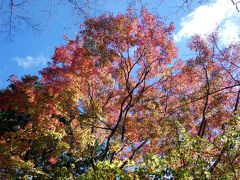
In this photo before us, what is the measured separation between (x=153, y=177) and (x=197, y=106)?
10093 millimetres

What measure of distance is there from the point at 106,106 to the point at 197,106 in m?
4.76

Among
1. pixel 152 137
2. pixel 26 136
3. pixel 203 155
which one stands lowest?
pixel 203 155

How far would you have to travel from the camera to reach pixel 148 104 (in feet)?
61.4

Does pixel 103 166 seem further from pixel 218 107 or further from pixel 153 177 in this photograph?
pixel 218 107

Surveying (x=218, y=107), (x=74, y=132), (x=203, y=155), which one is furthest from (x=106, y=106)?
(x=203, y=155)

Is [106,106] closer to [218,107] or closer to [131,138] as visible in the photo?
[131,138]

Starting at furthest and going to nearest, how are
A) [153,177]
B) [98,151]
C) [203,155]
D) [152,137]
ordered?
[98,151]
[152,137]
[203,155]
[153,177]

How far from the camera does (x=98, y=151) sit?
Answer: 2252 centimetres

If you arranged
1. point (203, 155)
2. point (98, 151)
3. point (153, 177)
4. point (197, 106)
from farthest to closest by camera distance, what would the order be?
1. point (98, 151)
2. point (197, 106)
3. point (203, 155)
4. point (153, 177)

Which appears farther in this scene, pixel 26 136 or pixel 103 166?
pixel 26 136

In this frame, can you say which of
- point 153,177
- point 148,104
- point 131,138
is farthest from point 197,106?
point 153,177

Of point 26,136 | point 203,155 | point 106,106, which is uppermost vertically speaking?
point 106,106

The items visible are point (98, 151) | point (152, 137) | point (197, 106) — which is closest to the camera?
point (152, 137)

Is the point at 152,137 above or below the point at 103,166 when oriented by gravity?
above
